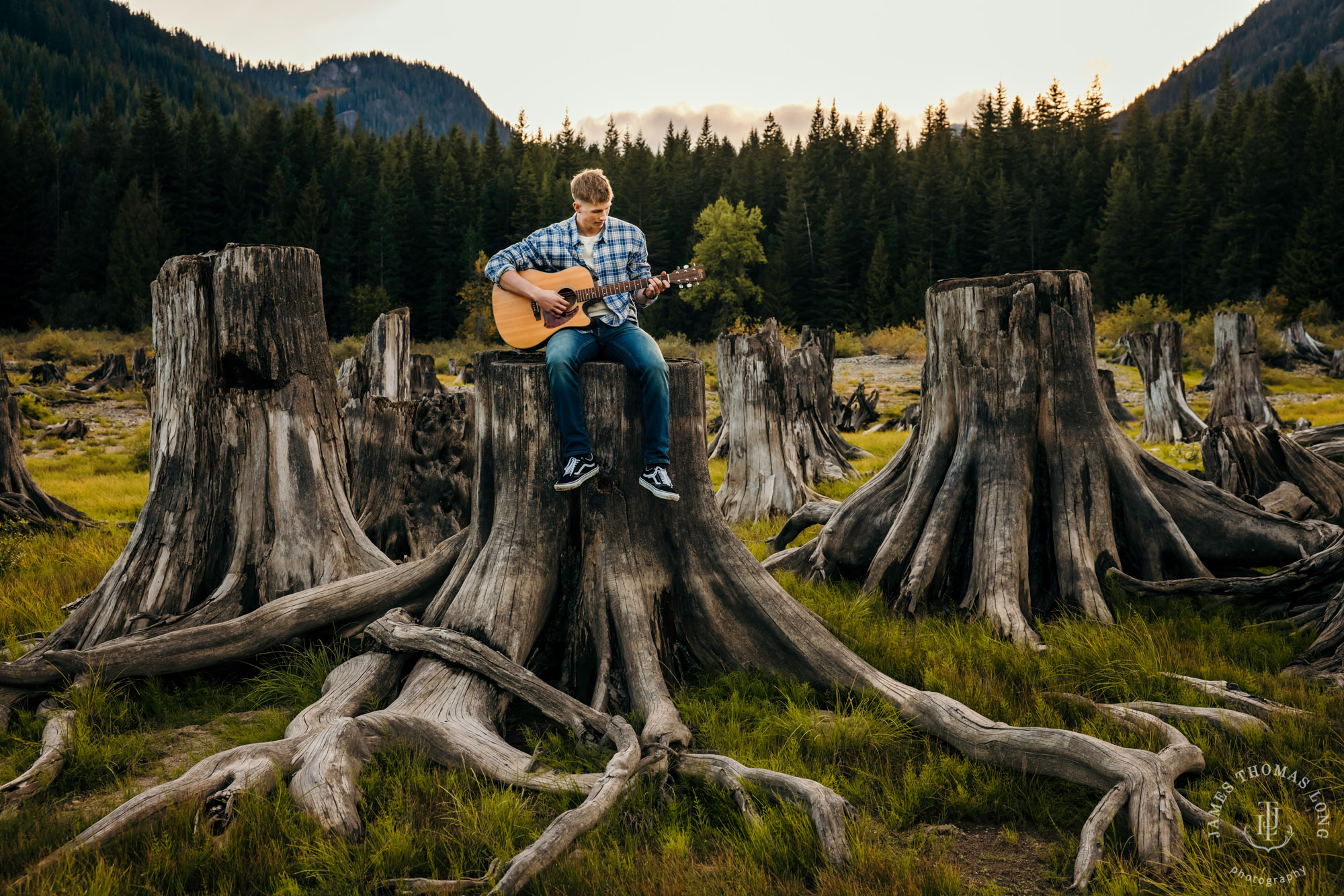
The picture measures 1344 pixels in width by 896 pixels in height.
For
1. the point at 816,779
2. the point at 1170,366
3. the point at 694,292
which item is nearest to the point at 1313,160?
the point at 694,292

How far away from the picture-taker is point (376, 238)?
72.7 m

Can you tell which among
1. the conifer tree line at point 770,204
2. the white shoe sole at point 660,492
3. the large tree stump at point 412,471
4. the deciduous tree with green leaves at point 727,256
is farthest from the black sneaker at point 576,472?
the deciduous tree with green leaves at point 727,256

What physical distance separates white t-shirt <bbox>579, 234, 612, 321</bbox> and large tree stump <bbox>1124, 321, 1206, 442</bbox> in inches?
532

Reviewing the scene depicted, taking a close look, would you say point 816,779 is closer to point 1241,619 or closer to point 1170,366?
point 1241,619

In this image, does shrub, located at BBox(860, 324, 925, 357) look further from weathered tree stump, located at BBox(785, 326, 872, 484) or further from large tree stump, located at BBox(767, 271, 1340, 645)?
large tree stump, located at BBox(767, 271, 1340, 645)

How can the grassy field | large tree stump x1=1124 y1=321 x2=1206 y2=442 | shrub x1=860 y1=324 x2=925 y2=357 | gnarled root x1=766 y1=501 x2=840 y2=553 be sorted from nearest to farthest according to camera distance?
the grassy field < gnarled root x1=766 y1=501 x2=840 y2=553 < large tree stump x1=1124 y1=321 x2=1206 y2=442 < shrub x1=860 y1=324 x2=925 y2=357

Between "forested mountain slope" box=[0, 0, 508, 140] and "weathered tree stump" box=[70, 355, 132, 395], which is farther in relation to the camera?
"forested mountain slope" box=[0, 0, 508, 140]

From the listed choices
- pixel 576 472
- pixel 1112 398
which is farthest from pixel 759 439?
pixel 576 472

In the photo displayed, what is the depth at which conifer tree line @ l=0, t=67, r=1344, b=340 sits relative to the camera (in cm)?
5847

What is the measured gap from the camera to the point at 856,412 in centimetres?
1930

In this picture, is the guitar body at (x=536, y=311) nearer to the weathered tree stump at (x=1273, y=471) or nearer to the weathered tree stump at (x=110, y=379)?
the weathered tree stump at (x=1273, y=471)

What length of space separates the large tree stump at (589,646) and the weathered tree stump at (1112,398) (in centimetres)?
309

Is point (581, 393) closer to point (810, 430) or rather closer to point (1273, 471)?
point (1273, 471)

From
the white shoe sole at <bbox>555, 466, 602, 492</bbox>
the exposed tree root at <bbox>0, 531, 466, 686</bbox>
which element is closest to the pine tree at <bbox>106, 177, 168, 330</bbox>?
the exposed tree root at <bbox>0, 531, 466, 686</bbox>
